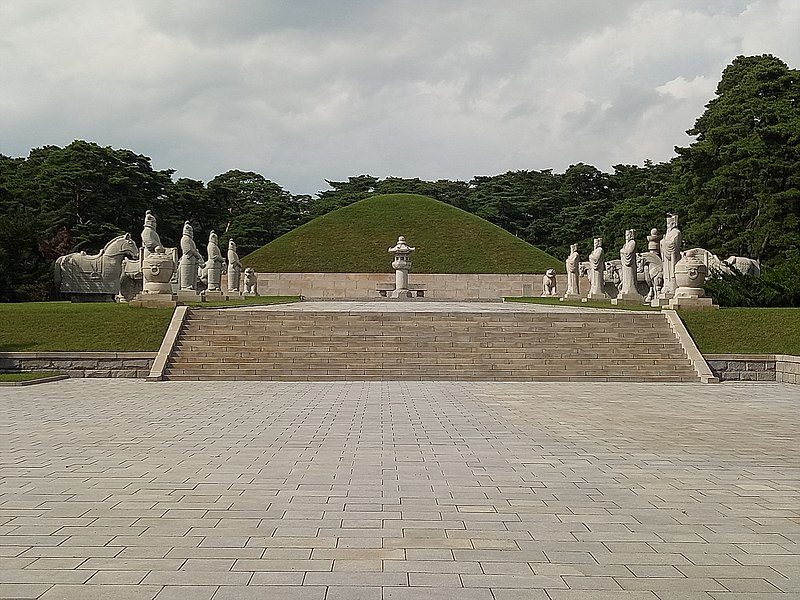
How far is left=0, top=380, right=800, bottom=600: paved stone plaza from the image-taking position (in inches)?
132

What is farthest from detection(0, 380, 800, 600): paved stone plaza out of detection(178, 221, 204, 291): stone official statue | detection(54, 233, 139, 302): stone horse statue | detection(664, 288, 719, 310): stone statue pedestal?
detection(54, 233, 139, 302): stone horse statue

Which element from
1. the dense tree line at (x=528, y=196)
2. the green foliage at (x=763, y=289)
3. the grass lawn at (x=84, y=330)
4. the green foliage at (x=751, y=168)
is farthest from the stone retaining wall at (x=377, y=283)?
the grass lawn at (x=84, y=330)

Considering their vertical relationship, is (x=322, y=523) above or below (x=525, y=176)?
below

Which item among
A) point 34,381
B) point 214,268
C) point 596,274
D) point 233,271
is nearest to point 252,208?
point 233,271

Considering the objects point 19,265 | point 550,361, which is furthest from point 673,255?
point 19,265

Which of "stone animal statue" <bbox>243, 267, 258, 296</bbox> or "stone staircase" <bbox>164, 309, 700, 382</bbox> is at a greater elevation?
"stone animal statue" <bbox>243, 267, 258, 296</bbox>

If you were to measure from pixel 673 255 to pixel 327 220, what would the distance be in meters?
35.9

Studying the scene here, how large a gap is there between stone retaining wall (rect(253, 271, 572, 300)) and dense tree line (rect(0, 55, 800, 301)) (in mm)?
6242

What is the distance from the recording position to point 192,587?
3230mm

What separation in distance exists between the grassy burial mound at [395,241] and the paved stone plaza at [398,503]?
34506 mm

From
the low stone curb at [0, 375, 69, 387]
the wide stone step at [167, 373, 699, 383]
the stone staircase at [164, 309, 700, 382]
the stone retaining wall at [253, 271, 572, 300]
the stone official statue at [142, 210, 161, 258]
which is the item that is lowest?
the wide stone step at [167, 373, 699, 383]

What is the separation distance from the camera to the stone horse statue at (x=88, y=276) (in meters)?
28.3

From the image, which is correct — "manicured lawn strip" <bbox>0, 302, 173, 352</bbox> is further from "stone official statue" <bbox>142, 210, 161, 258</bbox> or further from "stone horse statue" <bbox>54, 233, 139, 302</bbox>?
"stone horse statue" <bbox>54, 233, 139, 302</bbox>

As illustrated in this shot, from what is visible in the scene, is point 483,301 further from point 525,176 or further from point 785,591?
point 525,176
